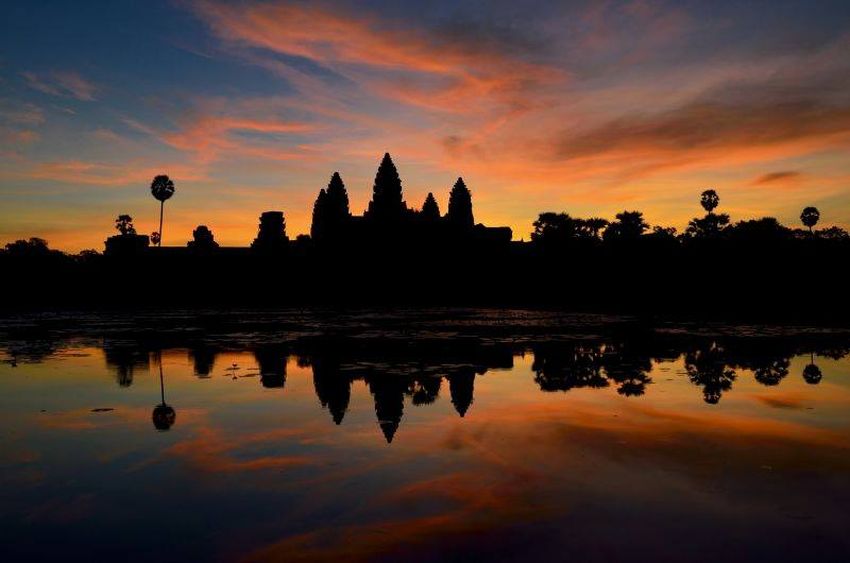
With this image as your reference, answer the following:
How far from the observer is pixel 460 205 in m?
90.1

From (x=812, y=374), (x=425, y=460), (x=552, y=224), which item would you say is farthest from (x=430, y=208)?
(x=425, y=460)

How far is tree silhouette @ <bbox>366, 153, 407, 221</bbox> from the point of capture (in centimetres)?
8169

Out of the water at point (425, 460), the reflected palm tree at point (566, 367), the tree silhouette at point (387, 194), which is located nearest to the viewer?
the water at point (425, 460)

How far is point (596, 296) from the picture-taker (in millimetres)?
56375

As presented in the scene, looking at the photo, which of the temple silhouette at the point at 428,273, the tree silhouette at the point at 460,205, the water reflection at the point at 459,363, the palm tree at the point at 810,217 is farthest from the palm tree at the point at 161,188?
the palm tree at the point at 810,217

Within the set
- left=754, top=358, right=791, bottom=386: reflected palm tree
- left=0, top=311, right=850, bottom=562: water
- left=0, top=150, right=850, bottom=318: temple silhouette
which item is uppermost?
left=0, top=150, right=850, bottom=318: temple silhouette

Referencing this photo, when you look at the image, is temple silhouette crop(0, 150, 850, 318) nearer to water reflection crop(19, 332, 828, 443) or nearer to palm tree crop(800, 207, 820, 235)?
water reflection crop(19, 332, 828, 443)

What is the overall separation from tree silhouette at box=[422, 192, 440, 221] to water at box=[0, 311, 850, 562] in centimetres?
7521

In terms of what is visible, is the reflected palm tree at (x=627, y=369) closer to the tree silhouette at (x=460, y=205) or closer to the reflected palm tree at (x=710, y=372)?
the reflected palm tree at (x=710, y=372)

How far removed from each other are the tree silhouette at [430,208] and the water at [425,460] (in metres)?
75.2

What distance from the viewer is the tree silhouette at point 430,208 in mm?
89137

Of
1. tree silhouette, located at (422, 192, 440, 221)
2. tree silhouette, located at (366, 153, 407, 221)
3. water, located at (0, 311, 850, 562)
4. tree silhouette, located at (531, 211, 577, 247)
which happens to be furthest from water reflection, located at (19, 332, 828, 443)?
tree silhouette, located at (531, 211, 577, 247)

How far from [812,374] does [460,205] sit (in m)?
78.3

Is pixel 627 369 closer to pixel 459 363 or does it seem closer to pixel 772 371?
pixel 772 371
